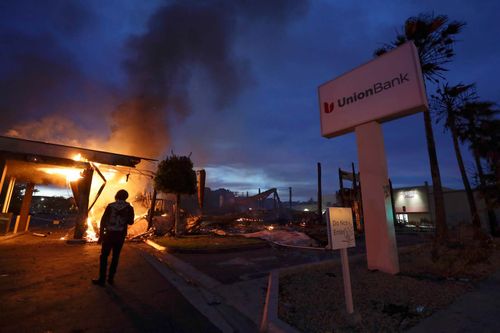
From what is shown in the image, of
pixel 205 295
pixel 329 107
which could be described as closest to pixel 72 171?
pixel 205 295

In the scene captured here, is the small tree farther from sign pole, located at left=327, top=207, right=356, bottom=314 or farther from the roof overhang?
sign pole, located at left=327, top=207, right=356, bottom=314

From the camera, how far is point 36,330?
283 cm

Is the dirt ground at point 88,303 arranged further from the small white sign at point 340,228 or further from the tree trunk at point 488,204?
the tree trunk at point 488,204

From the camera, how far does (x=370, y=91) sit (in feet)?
19.8

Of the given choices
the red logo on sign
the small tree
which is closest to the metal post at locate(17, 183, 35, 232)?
the small tree

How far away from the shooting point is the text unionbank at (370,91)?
556 cm

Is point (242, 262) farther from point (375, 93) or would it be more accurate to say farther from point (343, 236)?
point (375, 93)

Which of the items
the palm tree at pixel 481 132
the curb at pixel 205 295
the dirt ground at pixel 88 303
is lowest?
the curb at pixel 205 295

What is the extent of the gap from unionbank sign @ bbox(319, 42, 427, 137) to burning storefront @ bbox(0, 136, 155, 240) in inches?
435

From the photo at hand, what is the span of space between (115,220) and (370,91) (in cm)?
642

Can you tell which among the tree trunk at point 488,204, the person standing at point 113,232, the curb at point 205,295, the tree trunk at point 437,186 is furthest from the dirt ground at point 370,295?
the tree trunk at point 488,204

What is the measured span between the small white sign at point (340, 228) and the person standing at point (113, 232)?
3.95 meters

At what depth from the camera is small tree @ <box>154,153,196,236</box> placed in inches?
492

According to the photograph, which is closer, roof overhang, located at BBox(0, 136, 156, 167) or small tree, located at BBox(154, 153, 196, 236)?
roof overhang, located at BBox(0, 136, 156, 167)
